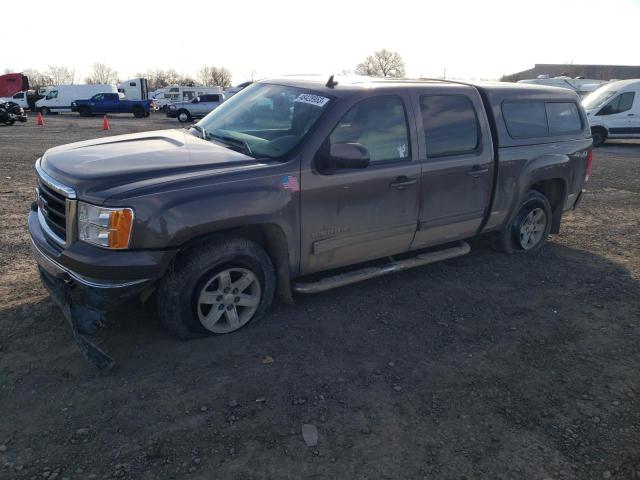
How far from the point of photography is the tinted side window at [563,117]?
18.5 feet

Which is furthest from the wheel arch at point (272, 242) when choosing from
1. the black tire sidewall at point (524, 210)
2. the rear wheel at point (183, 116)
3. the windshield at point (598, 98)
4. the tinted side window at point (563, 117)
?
the rear wheel at point (183, 116)

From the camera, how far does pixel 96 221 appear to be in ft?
10.2

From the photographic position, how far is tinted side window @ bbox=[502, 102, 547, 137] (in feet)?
16.9

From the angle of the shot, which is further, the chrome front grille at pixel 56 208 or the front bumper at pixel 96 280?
the chrome front grille at pixel 56 208

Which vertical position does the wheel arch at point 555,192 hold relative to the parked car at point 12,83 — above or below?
below

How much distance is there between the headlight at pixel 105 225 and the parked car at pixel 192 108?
27.6 m

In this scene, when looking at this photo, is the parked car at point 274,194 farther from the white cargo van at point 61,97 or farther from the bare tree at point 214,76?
the bare tree at point 214,76

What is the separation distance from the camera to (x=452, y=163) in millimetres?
4570

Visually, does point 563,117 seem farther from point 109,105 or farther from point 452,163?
point 109,105

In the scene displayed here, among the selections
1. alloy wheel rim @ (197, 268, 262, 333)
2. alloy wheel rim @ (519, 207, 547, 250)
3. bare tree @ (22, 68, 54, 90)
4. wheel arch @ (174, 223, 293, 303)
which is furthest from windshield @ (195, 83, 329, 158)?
bare tree @ (22, 68, 54, 90)

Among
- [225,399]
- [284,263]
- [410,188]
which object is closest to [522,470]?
[225,399]

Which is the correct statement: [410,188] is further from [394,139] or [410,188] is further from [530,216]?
[530,216]

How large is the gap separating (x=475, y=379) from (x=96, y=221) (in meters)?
2.69

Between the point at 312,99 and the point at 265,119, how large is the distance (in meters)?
0.46
